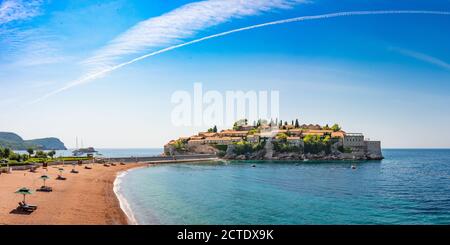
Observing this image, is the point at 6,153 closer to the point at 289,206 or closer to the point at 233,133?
Answer: the point at 289,206

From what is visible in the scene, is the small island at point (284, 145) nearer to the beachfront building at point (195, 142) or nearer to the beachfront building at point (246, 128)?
the beachfront building at point (195, 142)

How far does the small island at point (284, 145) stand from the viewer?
435 ft

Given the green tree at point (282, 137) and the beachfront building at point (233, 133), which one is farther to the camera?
the beachfront building at point (233, 133)

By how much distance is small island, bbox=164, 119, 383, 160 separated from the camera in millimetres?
132625

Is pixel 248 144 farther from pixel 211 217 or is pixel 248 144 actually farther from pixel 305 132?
pixel 211 217

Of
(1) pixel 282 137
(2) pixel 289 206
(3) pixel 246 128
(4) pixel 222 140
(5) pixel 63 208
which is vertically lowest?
(2) pixel 289 206

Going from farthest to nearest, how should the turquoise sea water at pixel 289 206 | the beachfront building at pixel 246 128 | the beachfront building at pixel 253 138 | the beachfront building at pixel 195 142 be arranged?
the beachfront building at pixel 246 128 → the beachfront building at pixel 195 142 → the beachfront building at pixel 253 138 → the turquoise sea water at pixel 289 206

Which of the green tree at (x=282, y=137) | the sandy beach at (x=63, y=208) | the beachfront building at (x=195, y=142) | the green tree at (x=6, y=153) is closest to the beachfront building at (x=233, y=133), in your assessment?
the beachfront building at (x=195, y=142)

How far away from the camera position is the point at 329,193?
1499 inches

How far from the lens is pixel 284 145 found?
448ft

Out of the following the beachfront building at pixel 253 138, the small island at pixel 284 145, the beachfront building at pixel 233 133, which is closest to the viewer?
the small island at pixel 284 145

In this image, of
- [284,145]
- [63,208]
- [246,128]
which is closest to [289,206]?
[63,208]

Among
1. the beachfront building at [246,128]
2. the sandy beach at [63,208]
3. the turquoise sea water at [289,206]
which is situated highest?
the beachfront building at [246,128]
